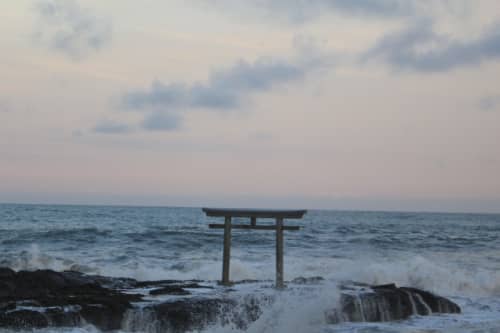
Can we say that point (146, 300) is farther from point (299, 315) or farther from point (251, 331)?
point (299, 315)

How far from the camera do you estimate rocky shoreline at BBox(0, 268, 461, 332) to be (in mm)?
10547

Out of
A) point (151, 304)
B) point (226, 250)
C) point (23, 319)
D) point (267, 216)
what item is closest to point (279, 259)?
point (267, 216)

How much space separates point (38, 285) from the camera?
1287 cm

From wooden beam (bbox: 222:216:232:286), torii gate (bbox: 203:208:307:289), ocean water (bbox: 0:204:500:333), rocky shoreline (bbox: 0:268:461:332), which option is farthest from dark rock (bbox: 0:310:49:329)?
wooden beam (bbox: 222:216:232:286)

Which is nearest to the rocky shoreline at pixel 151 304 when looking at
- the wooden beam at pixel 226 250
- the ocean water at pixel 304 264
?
the ocean water at pixel 304 264

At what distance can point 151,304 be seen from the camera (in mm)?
11352

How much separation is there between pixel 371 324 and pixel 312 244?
19161mm

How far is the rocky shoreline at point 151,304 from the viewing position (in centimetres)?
1055

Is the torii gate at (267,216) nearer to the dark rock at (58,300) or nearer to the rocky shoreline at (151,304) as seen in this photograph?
the rocky shoreline at (151,304)

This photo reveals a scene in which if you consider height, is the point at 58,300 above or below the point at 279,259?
below

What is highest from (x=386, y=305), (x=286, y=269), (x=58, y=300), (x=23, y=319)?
(x=58, y=300)

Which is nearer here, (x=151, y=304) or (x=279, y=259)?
(x=151, y=304)

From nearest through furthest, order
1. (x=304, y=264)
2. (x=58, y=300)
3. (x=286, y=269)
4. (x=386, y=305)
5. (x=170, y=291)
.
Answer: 1. (x=58, y=300)
2. (x=170, y=291)
3. (x=386, y=305)
4. (x=286, y=269)
5. (x=304, y=264)

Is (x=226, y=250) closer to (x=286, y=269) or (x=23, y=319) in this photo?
(x=23, y=319)
